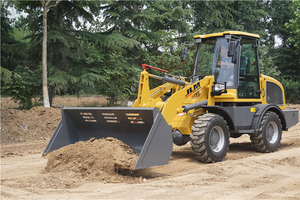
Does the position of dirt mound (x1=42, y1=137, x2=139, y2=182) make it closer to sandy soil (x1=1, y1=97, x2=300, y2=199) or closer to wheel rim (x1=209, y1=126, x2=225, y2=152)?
sandy soil (x1=1, y1=97, x2=300, y2=199)

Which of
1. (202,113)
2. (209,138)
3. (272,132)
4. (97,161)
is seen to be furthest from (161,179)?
(272,132)

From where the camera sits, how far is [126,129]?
243 inches

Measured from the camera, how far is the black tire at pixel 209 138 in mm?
6215

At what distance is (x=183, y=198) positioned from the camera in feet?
14.0

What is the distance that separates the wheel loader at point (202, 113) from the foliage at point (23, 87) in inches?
285

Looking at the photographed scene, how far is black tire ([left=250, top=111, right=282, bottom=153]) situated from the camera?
7543 millimetres

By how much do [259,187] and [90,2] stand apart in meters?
11.9

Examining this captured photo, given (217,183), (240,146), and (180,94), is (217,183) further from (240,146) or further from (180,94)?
(240,146)

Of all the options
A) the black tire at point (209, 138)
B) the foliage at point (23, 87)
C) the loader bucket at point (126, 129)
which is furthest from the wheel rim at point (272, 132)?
the foliage at point (23, 87)

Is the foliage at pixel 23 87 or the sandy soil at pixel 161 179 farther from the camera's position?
the foliage at pixel 23 87

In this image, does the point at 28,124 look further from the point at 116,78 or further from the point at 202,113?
the point at 116,78

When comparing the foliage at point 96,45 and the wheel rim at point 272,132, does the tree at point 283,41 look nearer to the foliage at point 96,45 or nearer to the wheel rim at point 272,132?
the foliage at point 96,45

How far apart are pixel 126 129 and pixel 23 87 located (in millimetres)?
8287

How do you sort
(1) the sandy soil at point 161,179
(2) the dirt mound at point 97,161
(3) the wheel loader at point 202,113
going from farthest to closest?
(3) the wheel loader at point 202,113, (2) the dirt mound at point 97,161, (1) the sandy soil at point 161,179
